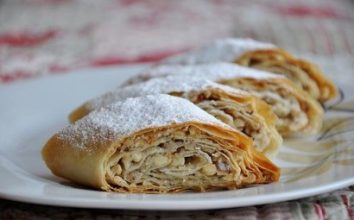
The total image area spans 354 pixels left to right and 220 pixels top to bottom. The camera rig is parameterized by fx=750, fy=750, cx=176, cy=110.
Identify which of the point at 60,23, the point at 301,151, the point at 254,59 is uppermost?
the point at 60,23

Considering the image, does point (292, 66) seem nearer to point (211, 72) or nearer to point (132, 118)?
point (211, 72)

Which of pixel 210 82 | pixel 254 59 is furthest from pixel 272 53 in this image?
pixel 210 82

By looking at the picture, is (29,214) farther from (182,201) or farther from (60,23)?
(60,23)

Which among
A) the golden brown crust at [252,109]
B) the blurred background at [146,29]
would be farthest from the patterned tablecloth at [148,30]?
the golden brown crust at [252,109]

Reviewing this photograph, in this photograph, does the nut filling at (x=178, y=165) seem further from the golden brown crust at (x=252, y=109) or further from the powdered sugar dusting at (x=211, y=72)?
the powdered sugar dusting at (x=211, y=72)

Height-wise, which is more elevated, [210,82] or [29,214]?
[210,82]

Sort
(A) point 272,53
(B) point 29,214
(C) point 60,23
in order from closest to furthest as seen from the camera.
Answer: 1. (B) point 29,214
2. (A) point 272,53
3. (C) point 60,23

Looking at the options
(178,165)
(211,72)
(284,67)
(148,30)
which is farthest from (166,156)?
(148,30)
